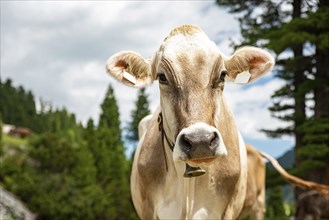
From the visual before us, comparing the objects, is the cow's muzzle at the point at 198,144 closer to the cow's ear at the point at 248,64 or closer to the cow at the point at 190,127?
the cow at the point at 190,127

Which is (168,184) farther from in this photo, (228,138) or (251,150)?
(251,150)

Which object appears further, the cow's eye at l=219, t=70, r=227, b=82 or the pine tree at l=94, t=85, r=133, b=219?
Result: the pine tree at l=94, t=85, r=133, b=219

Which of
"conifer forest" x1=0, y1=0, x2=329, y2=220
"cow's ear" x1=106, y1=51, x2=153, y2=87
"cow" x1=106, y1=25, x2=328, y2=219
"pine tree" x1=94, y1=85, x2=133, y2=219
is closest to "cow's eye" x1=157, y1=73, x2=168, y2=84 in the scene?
"cow" x1=106, y1=25, x2=328, y2=219

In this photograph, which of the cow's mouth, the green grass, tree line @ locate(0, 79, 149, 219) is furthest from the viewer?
the green grass

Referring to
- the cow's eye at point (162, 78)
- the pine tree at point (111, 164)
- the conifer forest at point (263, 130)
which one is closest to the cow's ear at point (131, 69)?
the cow's eye at point (162, 78)

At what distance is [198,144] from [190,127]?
0.45 ft

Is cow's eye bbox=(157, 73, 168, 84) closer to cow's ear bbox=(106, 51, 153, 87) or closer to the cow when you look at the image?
the cow

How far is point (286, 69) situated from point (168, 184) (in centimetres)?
1616

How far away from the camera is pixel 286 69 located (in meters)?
19.8

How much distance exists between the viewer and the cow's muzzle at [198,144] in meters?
3.36

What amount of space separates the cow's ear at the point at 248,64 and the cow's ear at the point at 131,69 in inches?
23.7

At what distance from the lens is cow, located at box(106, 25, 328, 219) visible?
11.6 ft

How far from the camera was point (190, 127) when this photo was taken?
344cm

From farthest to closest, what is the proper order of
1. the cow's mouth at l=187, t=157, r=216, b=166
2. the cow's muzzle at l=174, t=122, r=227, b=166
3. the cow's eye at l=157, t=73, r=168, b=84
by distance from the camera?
the cow's eye at l=157, t=73, r=168, b=84
the cow's mouth at l=187, t=157, r=216, b=166
the cow's muzzle at l=174, t=122, r=227, b=166
